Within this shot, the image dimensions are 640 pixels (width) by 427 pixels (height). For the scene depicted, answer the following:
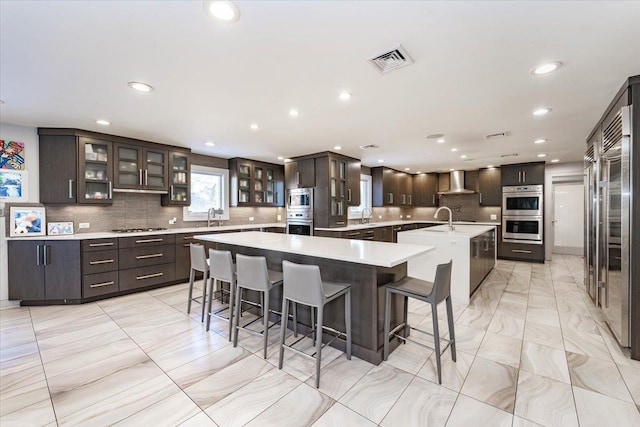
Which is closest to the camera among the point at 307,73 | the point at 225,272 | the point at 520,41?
the point at 520,41

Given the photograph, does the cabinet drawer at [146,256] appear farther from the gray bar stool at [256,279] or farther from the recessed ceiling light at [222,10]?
the recessed ceiling light at [222,10]

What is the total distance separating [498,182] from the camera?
7.40 metres

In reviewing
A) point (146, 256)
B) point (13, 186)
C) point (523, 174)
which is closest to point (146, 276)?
point (146, 256)

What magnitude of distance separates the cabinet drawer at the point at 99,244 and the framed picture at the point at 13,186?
1.03 metres

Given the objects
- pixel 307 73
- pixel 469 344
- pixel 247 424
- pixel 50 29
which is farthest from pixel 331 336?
pixel 50 29

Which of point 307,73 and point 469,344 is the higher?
point 307,73

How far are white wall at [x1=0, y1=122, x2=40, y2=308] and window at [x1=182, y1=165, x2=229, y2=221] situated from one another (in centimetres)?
208

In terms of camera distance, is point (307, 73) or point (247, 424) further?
point (307, 73)

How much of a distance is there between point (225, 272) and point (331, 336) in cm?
121

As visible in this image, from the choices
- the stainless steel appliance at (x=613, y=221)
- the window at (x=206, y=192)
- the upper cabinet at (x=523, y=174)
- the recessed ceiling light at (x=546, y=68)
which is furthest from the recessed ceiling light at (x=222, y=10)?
the upper cabinet at (x=523, y=174)

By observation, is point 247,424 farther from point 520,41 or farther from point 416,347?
point 520,41

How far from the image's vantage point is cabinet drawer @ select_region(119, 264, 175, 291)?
13.8 ft

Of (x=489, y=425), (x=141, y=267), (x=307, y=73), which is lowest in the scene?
(x=489, y=425)

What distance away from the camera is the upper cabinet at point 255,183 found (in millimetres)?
6137
